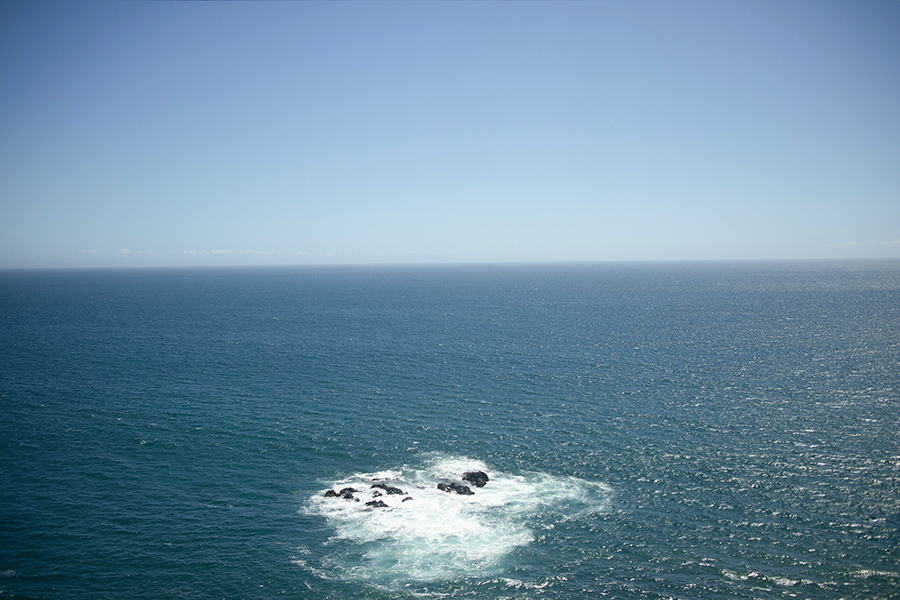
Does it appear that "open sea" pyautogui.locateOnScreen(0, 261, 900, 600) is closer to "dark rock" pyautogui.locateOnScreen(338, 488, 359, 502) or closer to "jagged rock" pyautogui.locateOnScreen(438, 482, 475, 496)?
"dark rock" pyautogui.locateOnScreen(338, 488, 359, 502)

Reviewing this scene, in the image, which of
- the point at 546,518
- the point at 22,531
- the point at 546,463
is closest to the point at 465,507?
the point at 546,518

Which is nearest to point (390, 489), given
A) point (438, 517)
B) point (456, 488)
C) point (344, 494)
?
point (344, 494)

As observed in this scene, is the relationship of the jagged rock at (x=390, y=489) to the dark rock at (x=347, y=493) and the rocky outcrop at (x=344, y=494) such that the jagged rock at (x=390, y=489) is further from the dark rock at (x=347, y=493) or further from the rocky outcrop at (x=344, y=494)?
the rocky outcrop at (x=344, y=494)

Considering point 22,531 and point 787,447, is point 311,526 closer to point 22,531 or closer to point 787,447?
point 22,531

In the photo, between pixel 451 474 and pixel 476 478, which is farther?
pixel 451 474

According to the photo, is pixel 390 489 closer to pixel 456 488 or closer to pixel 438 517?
pixel 438 517

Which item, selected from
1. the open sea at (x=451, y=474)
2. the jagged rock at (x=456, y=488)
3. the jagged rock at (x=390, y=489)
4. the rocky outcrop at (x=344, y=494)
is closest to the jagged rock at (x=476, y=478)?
the open sea at (x=451, y=474)

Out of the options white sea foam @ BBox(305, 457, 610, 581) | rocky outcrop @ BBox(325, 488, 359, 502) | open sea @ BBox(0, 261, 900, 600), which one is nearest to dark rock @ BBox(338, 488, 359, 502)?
rocky outcrop @ BBox(325, 488, 359, 502)
